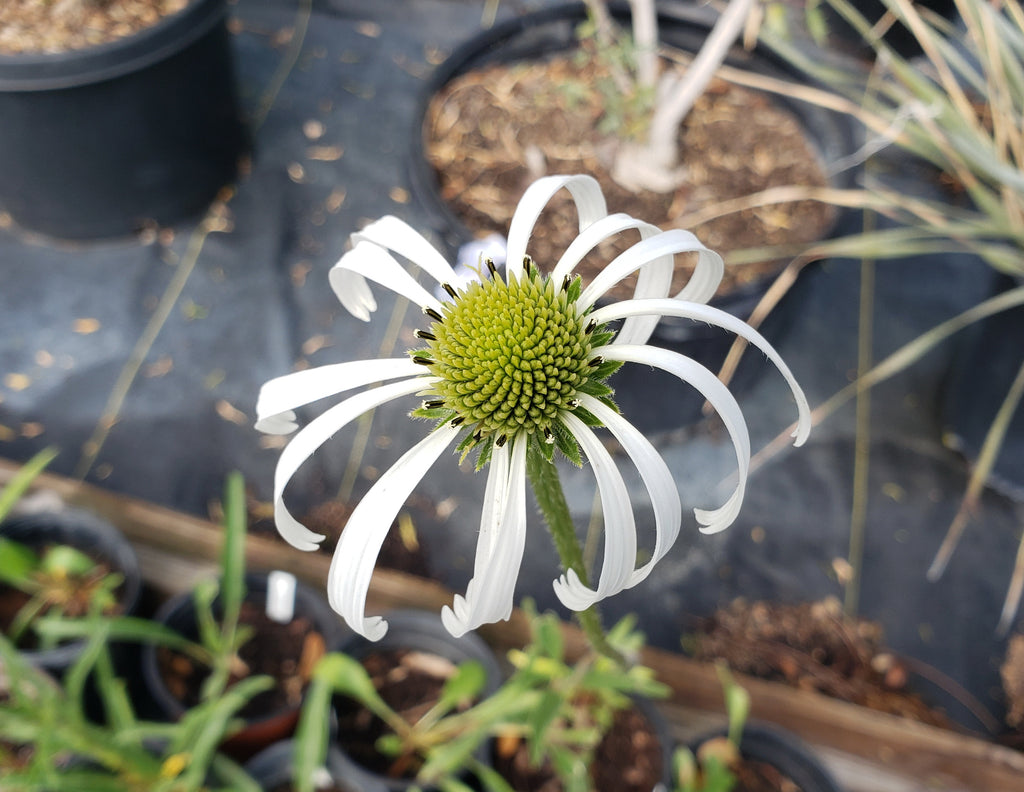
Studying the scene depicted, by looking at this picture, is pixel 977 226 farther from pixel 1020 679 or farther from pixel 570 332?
pixel 570 332

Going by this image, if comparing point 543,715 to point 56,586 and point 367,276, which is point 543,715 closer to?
point 367,276

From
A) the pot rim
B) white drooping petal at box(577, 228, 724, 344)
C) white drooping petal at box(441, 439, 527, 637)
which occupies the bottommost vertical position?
the pot rim

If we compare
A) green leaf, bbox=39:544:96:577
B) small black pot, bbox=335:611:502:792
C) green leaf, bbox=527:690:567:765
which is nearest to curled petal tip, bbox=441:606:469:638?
green leaf, bbox=527:690:567:765

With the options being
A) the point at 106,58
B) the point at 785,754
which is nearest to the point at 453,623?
the point at 785,754

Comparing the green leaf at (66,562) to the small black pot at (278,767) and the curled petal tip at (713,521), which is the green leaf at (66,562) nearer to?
the small black pot at (278,767)

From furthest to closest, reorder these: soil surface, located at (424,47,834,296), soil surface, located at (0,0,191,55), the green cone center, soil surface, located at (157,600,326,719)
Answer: soil surface, located at (0,0,191,55)
soil surface, located at (424,47,834,296)
soil surface, located at (157,600,326,719)
the green cone center

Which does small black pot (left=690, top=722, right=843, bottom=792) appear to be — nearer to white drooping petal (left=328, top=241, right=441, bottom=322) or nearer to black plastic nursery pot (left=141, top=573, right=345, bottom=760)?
black plastic nursery pot (left=141, top=573, right=345, bottom=760)
